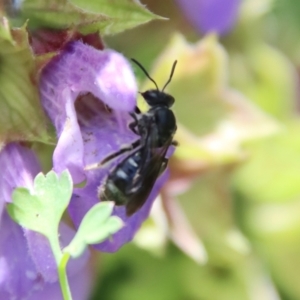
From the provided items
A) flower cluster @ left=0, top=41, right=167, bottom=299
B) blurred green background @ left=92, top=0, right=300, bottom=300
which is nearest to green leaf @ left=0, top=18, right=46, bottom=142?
flower cluster @ left=0, top=41, right=167, bottom=299

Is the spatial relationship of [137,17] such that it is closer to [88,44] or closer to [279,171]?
[88,44]

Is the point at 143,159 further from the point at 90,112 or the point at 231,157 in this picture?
the point at 231,157

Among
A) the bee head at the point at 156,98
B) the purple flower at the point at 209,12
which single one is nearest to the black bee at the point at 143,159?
the bee head at the point at 156,98

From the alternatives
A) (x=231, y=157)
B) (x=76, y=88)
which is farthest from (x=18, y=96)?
(x=231, y=157)

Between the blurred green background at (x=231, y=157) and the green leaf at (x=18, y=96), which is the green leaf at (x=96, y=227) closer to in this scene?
the green leaf at (x=18, y=96)

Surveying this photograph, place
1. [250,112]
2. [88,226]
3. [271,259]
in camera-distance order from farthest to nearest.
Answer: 1. [271,259]
2. [250,112]
3. [88,226]

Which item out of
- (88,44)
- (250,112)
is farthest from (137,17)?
(250,112)
